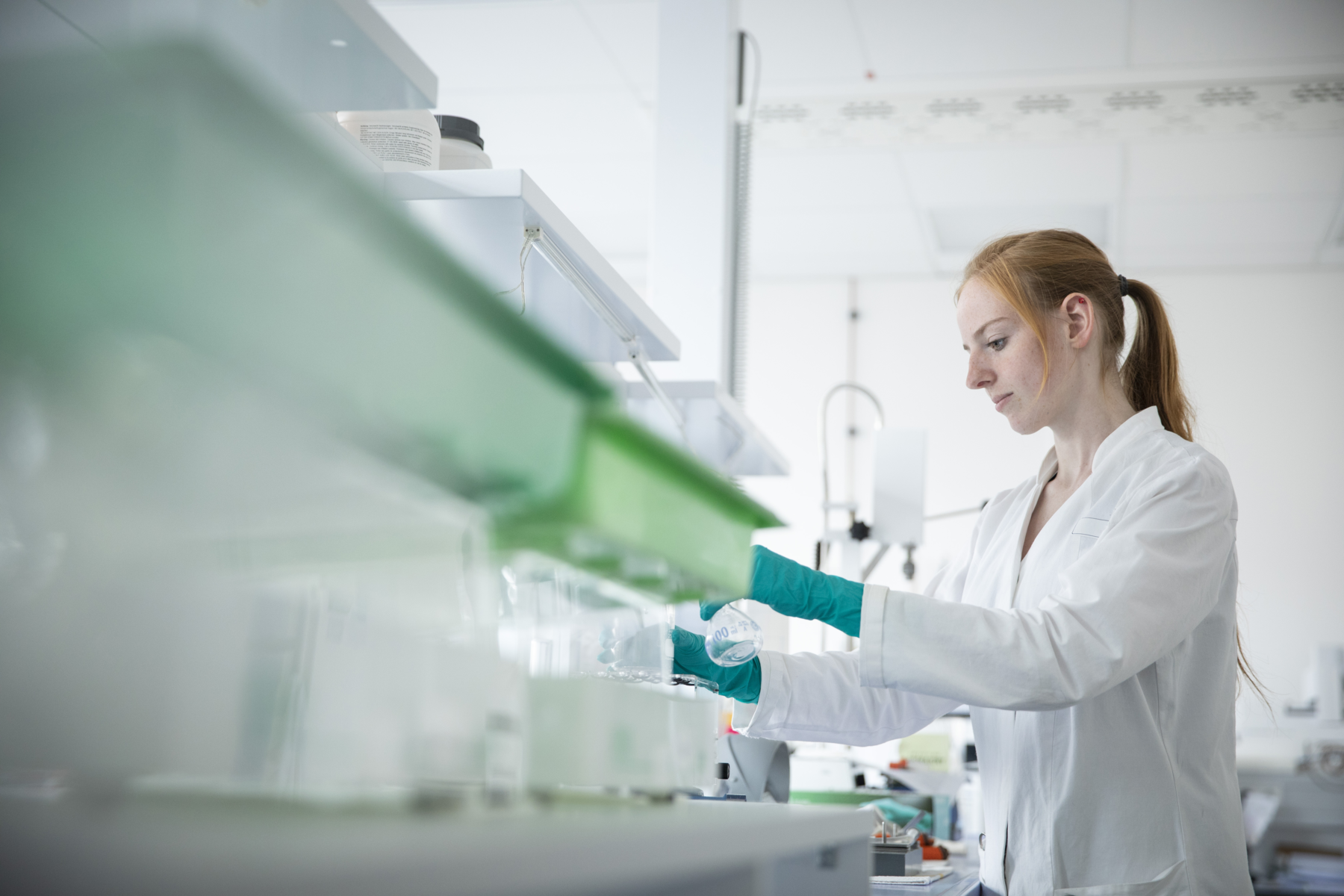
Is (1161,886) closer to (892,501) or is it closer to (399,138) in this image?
(399,138)

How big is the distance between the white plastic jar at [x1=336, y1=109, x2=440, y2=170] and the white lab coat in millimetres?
745

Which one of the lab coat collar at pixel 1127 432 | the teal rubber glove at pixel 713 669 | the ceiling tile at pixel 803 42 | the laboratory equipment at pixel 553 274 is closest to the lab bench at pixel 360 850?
the laboratory equipment at pixel 553 274

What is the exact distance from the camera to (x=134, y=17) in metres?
0.86

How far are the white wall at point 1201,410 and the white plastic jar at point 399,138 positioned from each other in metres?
3.74

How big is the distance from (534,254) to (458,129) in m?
0.19

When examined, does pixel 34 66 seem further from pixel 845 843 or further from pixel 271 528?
pixel 845 843

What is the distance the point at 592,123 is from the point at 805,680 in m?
2.90

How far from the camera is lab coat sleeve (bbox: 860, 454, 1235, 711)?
52.5 inches

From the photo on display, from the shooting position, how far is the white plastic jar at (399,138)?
122 centimetres

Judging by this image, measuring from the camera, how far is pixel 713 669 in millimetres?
1591

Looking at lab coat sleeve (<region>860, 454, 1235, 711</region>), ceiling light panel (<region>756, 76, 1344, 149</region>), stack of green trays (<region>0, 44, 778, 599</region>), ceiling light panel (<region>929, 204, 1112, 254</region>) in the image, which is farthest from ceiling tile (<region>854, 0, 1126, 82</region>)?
stack of green trays (<region>0, 44, 778, 599</region>)

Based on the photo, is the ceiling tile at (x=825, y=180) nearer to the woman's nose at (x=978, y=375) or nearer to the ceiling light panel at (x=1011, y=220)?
the ceiling light panel at (x=1011, y=220)

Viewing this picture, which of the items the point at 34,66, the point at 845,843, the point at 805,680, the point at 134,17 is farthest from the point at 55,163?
the point at 805,680

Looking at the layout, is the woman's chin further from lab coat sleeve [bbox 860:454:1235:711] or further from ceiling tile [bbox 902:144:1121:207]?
ceiling tile [bbox 902:144:1121:207]
